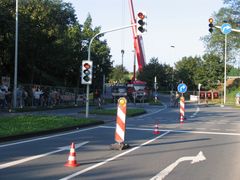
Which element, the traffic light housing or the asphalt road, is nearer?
the asphalt road

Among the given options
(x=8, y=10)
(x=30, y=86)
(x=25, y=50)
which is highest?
(x=8, y=10)

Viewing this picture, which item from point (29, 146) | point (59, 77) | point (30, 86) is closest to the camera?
point (29, 146)

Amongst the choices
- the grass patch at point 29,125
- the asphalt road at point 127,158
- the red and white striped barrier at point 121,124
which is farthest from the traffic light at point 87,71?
the red and white striped barrier at point 121,124

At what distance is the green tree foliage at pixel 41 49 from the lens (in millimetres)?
37781

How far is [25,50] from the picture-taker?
39.8 m

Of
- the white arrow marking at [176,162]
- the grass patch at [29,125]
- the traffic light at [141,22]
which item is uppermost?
the traffic light at [141,22]

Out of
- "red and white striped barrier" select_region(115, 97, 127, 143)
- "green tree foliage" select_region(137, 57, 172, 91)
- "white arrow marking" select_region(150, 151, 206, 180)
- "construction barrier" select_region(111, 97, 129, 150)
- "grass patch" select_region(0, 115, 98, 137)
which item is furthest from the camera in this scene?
"green tree foliage" select_region(137, 57, 172, 91)

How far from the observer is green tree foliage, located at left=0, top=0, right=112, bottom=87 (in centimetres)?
3778

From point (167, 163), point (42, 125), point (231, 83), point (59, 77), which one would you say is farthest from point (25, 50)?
A: point (231, 83)

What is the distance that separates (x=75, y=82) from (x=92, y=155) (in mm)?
45643

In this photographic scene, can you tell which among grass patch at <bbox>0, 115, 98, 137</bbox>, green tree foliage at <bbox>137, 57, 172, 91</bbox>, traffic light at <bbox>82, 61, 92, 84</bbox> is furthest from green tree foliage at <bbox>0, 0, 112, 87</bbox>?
grass patch at <bbox>0, 115, 98, 137</bbox>

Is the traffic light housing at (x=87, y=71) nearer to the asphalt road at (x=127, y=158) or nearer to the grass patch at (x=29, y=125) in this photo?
the grass patch at (x=29, y=125)

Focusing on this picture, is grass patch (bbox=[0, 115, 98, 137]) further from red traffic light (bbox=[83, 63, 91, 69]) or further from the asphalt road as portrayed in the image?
red traffic light (bbox=[83, 63, 91, 69])

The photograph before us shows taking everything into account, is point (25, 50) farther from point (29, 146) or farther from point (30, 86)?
point (29, 146)
